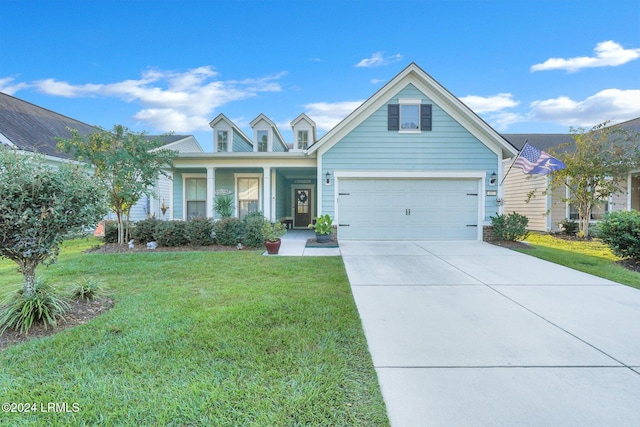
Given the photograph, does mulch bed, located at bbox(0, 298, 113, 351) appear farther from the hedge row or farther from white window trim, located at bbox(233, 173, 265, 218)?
white window trim, located at bbox(233, 173, 265, 218)

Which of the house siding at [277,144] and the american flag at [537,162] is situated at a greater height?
the house siding at [277,144]

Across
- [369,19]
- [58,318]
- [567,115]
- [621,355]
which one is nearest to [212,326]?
[58,318]

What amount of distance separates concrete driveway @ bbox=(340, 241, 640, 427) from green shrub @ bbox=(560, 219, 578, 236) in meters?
8.79

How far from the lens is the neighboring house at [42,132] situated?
10143 millimetres

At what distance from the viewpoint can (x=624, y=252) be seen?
269 inches

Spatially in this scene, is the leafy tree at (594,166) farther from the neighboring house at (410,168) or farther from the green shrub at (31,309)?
the green shrub at (31,309)

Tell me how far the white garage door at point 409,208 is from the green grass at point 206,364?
5.75 metres

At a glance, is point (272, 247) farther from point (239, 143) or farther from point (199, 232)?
point (239, 143)

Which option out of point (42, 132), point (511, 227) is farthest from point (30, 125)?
point (511, 227)

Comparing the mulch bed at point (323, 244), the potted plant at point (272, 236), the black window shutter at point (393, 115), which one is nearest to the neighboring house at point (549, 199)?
the black window shutter at point (393, 115)

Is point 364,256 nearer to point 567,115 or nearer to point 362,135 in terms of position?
point 362,135

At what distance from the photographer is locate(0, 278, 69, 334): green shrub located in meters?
3.18

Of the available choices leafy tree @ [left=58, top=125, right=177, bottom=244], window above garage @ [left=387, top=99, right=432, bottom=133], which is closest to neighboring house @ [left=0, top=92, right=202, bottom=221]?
leafy tree @ [left=58, top=125, right=177, bottom=244]

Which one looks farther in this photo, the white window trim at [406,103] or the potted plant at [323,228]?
the white window trim at [406,103]
